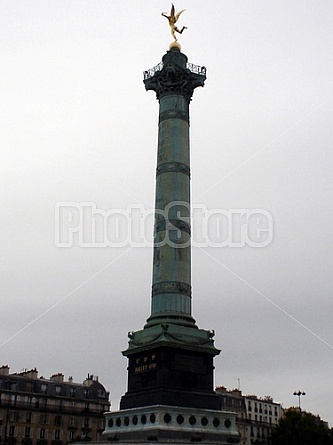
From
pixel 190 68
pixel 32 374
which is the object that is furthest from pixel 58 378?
pixel 190 68

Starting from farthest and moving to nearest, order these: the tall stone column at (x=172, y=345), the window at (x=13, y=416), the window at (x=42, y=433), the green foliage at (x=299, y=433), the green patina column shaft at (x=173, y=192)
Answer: the window at (x=42, y=433), the window at (x=13, y=416), the green foliage at (x=299, y=433), the green patina column shaft at (x=173, y=192), the tall stone column at (x=172, y=345)

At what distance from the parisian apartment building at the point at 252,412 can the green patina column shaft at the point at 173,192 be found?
167 feet

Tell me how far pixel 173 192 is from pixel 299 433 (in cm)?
3800

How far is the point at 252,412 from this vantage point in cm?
10544

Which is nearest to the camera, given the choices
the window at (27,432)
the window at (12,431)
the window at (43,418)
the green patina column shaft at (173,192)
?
the green patina column shaft at (173,192)

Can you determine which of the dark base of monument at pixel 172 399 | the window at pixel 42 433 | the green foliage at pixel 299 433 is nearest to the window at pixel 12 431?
the window at pixel 42 433

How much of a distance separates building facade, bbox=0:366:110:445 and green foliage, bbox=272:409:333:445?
25997 millimetres

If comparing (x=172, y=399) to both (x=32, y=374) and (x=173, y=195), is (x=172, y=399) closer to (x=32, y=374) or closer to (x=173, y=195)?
(x=173, y=195)

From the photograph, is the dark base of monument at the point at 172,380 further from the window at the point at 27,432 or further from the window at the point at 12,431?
the window at the point at 27,432

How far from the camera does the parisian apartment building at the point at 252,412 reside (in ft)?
317

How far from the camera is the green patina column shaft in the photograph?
158 feet

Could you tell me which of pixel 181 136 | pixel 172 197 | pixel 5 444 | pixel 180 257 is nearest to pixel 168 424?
pixel 180 257

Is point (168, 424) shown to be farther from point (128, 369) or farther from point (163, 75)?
point (163, 75)

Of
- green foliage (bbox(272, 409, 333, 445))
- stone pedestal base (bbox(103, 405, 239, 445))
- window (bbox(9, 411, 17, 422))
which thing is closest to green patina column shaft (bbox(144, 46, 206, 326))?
stone pedestal base (bbox(103, 405, 239, 445))
